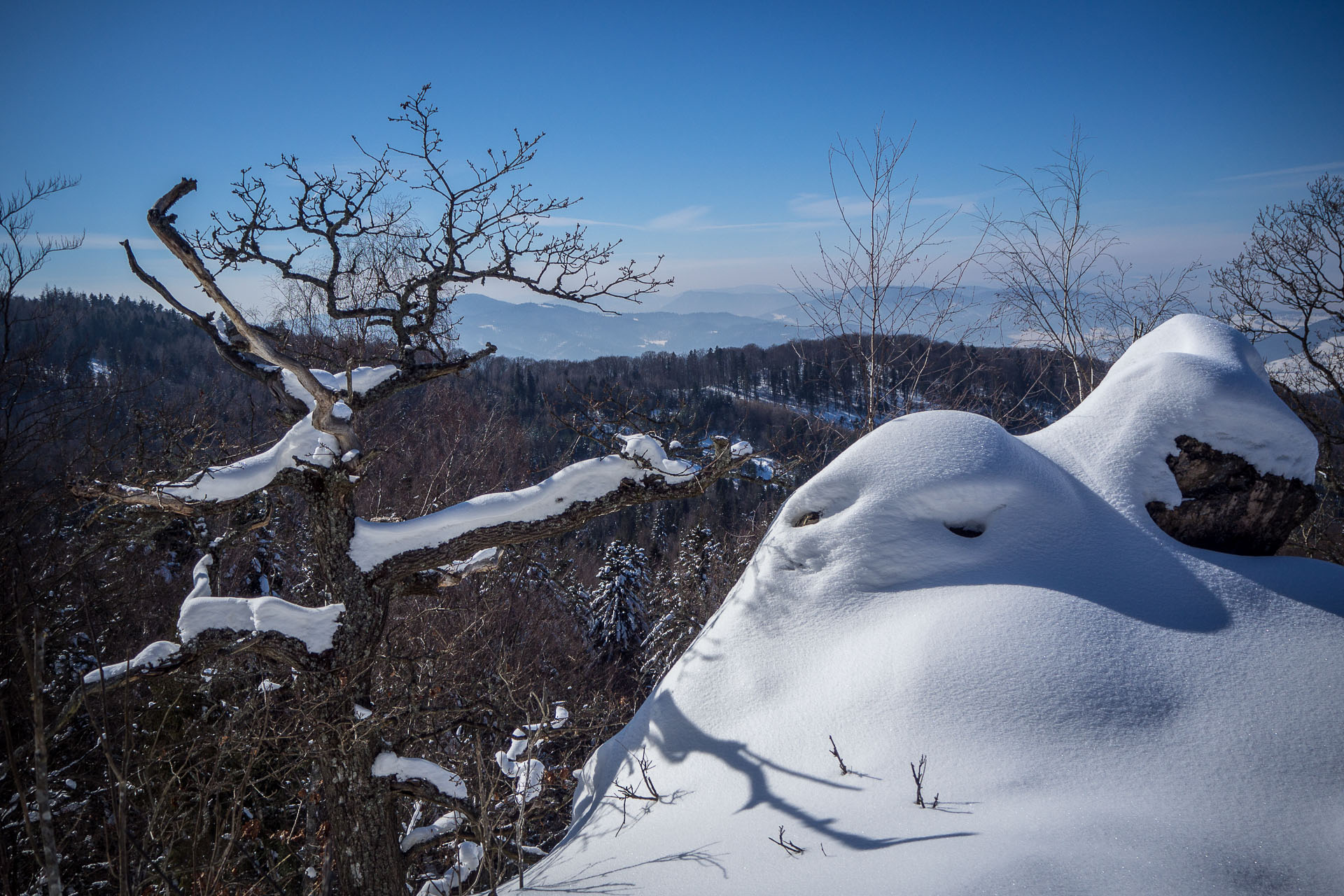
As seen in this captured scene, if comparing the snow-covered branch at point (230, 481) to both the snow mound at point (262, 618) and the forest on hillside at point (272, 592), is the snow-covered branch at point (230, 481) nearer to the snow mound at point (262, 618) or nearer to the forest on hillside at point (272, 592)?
the forest on hillside at point (272, 592)

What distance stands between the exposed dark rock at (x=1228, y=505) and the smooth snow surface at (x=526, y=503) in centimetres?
355

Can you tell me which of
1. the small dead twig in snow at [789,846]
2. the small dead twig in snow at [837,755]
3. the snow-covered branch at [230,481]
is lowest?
the small dead twig in snow at [789,846]

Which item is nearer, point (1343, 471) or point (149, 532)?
point (149, 532)

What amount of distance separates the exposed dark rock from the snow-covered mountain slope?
13 centimetres

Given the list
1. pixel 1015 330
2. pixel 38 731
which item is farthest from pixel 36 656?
pixel 1015 330

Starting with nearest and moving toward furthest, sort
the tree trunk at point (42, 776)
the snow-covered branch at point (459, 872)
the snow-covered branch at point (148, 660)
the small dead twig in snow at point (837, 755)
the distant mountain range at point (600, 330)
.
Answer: the tree trunk at point (42, 776) → the small dead twig in snow at point (837, 755) → the snow-covered branch at point (148, 660) → the snow-covered branch at point (459, 872) → the distant mountain range at point (600, 330)

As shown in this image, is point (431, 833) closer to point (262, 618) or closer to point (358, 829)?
point (358, 829)

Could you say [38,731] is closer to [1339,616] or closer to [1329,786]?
[1329,786]

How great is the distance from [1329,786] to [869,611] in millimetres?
2154

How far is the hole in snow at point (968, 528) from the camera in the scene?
461 cm

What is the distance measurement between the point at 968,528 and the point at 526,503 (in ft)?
9.74

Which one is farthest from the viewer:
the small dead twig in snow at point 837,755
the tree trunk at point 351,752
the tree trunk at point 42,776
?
the tree trunk at point 351,752

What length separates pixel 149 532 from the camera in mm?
4180

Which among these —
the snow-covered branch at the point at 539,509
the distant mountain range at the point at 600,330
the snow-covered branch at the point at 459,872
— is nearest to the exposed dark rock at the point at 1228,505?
the snow-covered branch at the point at 539,509
